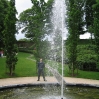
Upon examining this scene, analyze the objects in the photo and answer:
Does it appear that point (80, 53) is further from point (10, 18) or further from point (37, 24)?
point (10, 18)

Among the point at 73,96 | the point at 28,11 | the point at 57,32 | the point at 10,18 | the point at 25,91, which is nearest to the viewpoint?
the point at 73,96

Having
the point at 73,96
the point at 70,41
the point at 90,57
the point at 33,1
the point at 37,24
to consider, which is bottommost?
the point at 73,96

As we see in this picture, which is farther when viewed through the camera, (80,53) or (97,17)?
(80,53)

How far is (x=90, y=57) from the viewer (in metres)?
27.4

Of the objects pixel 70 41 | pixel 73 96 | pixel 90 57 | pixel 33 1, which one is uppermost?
pixel 33 1

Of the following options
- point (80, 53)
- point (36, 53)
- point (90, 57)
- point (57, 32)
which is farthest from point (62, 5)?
point (80, 53)

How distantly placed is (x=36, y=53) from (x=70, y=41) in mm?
3670

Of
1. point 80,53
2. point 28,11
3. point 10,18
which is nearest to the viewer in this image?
point 10,18

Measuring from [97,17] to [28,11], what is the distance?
3814 cm

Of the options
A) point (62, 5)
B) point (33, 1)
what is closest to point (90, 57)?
point (33, 1)

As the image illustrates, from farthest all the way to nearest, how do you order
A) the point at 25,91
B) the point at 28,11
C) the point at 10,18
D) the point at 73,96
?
the point at 28,11, the point at 10,18, the point at 25,91, the point at 73,96

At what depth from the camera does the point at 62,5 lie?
16.8 meters

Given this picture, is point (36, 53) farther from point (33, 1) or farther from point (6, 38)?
point (33, 1)

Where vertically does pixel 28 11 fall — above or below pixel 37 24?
above
